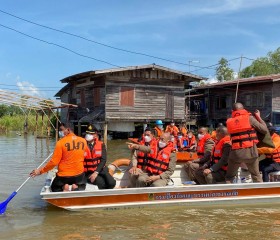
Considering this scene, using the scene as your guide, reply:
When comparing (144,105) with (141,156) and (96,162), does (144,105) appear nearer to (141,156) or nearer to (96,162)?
(141,156)

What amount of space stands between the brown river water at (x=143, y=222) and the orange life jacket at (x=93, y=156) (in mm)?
838

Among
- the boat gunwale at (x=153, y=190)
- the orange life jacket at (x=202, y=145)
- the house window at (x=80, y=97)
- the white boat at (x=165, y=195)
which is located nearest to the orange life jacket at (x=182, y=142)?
the orange life jacket at (x=202, y=145)

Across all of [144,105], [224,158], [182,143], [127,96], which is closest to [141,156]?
[224,158]

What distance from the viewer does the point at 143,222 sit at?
21.4 ft

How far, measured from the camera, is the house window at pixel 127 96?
22406 mm

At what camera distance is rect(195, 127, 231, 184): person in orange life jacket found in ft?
23.9

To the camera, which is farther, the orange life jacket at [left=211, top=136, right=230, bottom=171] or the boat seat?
the boat seat

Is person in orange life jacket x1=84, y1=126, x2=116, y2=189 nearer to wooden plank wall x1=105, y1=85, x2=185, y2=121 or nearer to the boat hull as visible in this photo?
the boat hull

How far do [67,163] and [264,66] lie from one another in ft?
162

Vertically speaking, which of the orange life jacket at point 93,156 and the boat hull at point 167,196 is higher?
the orange life jacket at point 93,156

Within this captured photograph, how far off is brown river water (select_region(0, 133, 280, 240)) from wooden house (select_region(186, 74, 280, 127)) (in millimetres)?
16969

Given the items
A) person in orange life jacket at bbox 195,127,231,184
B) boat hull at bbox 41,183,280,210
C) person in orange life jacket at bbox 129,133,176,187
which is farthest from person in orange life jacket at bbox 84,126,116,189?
person in orange life jacket at bbox 195,127,231,184

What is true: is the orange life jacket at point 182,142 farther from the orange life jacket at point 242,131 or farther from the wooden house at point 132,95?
the wooden house at point 132,95

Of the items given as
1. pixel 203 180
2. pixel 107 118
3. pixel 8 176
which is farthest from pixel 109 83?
pixel 203 180
